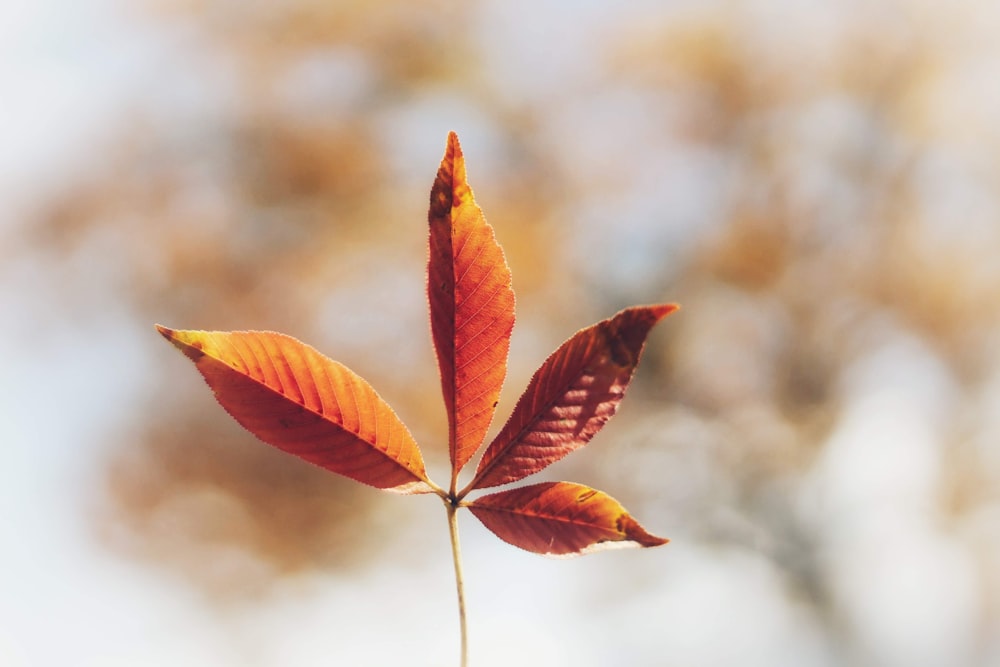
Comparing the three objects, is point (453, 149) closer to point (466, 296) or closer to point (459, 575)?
point (466, 296)

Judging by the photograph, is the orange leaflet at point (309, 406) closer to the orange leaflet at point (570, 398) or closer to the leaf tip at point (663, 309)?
the orange leaflet at point (570, 398)

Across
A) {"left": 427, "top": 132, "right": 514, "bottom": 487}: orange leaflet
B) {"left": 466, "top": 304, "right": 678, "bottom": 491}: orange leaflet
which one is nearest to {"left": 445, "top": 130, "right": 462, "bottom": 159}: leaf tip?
{"left": 427, "top": 132, "right": 514, "bottom": 487}: orange leaflet

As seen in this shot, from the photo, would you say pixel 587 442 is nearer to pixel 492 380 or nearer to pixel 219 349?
pixel 492 380

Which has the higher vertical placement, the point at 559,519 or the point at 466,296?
the point at 466,296

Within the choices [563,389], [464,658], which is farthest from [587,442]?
[464,658]

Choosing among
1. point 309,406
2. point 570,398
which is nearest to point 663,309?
point 570,398
